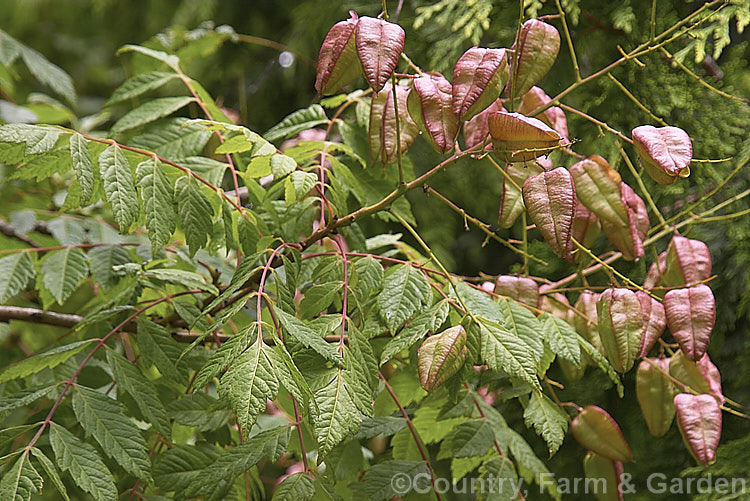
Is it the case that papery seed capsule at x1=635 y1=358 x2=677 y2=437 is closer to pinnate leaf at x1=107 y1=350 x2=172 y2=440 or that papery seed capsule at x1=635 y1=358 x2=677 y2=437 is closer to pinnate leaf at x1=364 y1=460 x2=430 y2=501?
pinnate leaf at x1=364 y1=460 x2=430 y2=501

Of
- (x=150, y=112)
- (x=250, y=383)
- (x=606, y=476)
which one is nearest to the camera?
(x=250, y=383)

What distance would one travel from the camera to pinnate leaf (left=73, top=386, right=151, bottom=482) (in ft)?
2.43

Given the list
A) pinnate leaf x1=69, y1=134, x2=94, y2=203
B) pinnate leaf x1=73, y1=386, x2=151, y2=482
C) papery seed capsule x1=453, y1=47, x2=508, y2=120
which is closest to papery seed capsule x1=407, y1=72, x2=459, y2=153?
papery seed capsule x1=453, y1=47, x2=508, y2=120

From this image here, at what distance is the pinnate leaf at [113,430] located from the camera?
0.74m

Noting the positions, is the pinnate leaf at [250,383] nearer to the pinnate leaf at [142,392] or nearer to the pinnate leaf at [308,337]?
the pinnate leaf at [308,337]

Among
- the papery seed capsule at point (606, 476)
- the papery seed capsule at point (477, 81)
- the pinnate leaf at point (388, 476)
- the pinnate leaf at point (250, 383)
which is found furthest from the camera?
the papery seed capsule at point (606, 476)

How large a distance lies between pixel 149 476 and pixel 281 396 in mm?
173

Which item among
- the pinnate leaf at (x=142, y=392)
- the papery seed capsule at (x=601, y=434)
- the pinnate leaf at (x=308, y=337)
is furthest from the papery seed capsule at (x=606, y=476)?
the pinnate leaf at (x=142, y=392)

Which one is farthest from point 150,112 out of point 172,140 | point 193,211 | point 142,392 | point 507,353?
point 507,353

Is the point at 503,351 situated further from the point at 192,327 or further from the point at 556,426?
the point at 192,327

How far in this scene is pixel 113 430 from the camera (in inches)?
29.9

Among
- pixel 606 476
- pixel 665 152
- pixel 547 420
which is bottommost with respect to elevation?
pixel 606 476

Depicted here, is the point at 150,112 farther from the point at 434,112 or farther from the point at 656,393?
the point at 656,393

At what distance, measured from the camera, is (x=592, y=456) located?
0.95 m
